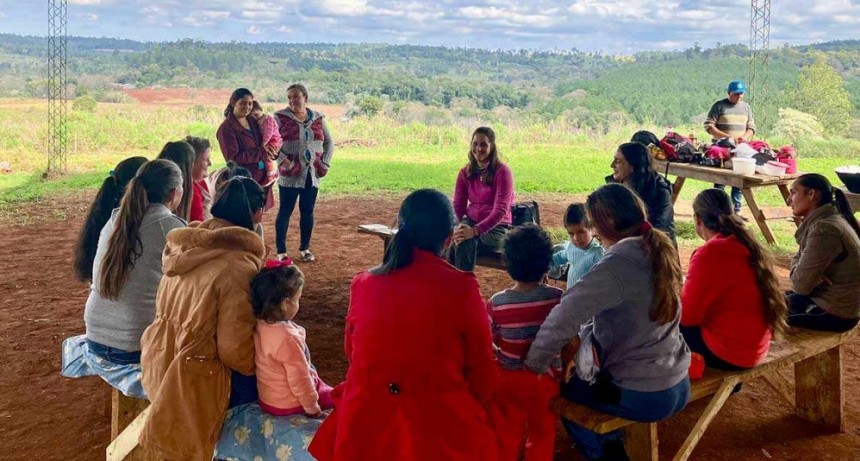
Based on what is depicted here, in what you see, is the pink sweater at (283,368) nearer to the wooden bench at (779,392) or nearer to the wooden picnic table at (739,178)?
the wooden bench at (779,392)

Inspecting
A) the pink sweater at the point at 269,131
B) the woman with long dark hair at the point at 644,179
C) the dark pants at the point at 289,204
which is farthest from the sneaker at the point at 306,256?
the woman with long dark hair at the point at 644,179

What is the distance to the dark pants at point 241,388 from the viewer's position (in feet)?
9.21

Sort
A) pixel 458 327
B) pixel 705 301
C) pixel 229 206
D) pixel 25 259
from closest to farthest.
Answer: pixel 458 327 < pixel 229 206 < pixel 705 301 < pixel 25 259

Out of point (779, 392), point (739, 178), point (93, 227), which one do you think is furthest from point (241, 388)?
point (739, 178)

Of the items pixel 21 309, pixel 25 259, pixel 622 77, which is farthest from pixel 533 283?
pixel 622 77

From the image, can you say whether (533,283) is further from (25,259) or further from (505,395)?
(25,259)

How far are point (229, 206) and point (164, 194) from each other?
421 millimetres

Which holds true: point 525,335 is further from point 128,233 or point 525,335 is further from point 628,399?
point 128,233

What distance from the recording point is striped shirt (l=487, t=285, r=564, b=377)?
2.74 metres

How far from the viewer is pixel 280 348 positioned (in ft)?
8.81

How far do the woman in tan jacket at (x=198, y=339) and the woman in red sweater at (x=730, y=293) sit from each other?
5.75 feet

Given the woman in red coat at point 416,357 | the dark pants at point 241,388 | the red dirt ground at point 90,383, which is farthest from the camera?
the red dirt ground at point 90,383

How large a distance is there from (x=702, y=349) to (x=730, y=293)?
28 centimetres

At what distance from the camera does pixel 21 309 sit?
17.7 ft
